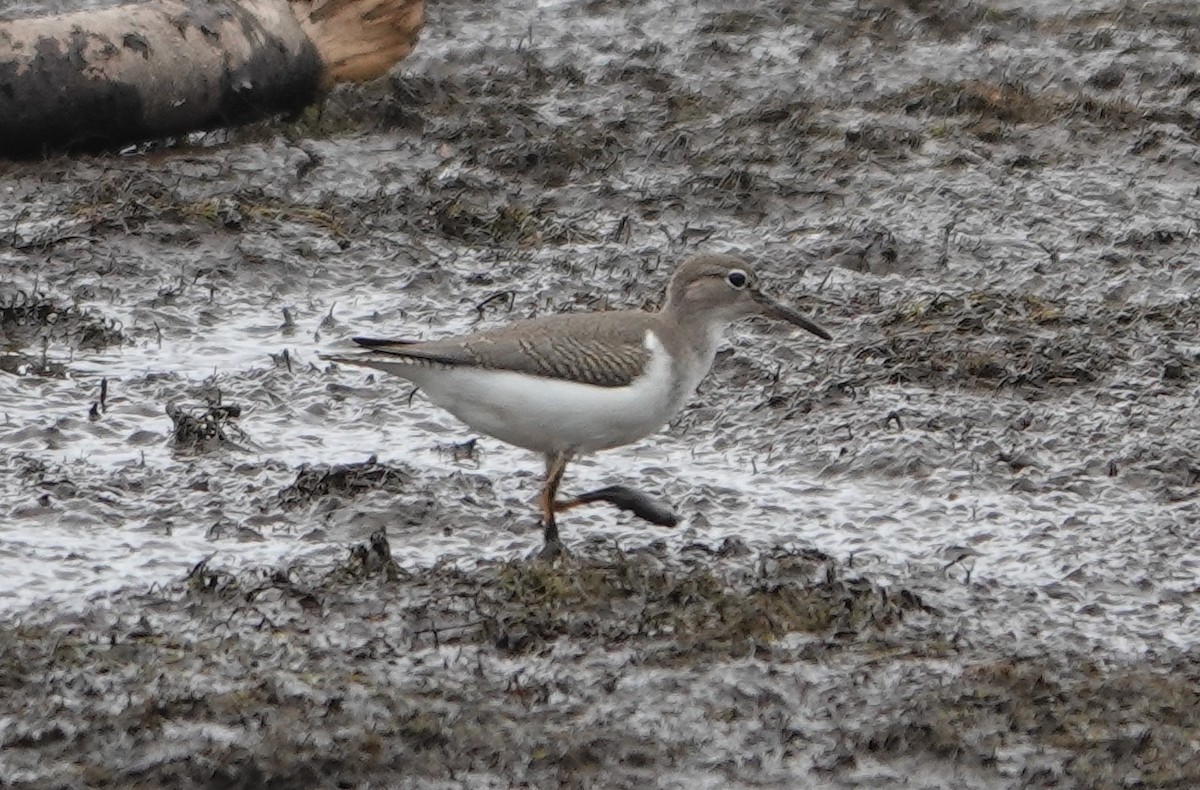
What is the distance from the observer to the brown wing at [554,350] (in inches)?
292

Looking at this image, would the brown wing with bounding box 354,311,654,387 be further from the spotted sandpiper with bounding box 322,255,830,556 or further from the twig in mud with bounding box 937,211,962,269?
the twig in mud with bounding box 937,211,962,269

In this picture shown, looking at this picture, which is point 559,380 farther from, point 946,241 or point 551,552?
point 946,241

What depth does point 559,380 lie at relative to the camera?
7516 mm

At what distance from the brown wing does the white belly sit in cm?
4

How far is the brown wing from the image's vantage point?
741 centimetres

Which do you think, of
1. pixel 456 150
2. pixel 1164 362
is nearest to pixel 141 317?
pixel 456 150

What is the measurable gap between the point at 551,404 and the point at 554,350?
22 centimetres

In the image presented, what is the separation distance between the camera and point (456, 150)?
1241cm

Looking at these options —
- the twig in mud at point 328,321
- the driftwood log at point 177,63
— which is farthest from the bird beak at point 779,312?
the driftwood log at point 177,63

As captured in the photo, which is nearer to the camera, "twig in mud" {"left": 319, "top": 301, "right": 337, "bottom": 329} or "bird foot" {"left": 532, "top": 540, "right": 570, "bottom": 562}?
"bird foot" {"left": 532, "top": 540, "right": 570, "bottom": 562}

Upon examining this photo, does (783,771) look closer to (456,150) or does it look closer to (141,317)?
(141,317)

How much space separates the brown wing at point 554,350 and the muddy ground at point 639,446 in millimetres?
738

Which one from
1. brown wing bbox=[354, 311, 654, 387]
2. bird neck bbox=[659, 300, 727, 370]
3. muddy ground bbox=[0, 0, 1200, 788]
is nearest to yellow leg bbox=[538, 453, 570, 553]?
muddy ground bbox=[0, 0, 1200, 788]

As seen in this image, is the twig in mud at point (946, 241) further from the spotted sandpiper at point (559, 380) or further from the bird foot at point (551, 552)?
the bird foot at point (551, 552)
